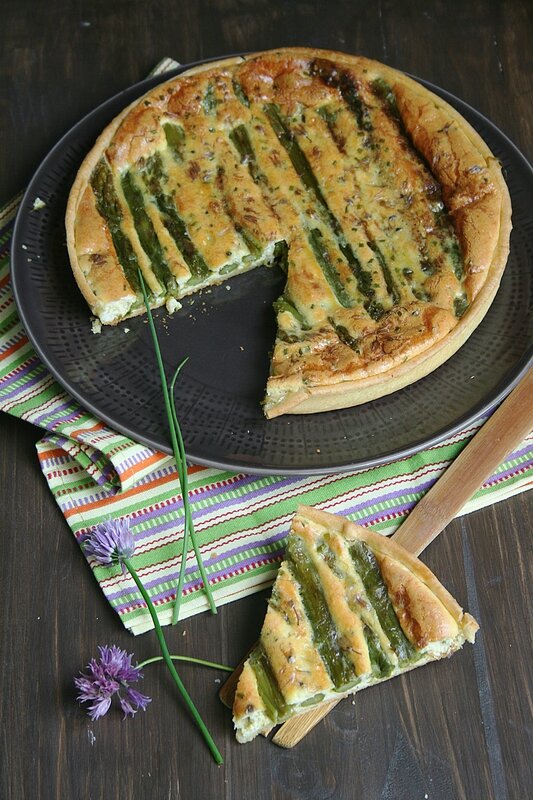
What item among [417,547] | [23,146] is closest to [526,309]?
[417,547]

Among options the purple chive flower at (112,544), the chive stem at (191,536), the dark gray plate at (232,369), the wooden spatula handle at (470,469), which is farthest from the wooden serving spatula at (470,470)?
the purple chive flower at (112,544)

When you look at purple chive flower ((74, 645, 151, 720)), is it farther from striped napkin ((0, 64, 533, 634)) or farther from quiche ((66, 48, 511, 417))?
quiche ((66, 48, 511, 417))

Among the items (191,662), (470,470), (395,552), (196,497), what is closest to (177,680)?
(191,662)

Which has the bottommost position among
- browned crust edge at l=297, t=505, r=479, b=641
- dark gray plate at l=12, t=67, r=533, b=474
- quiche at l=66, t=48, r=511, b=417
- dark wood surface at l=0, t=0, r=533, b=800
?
dark wood surface at l=0, t=0, r=533, b=800

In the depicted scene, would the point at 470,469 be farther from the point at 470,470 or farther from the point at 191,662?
the point at 191,662

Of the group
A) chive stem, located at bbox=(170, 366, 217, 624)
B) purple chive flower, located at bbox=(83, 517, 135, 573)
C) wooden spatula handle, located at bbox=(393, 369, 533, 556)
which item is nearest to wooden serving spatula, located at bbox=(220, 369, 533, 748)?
wooden spatula handle, located at bbox=(393, 369, 533, 556)

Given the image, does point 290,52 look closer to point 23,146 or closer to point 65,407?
point 23,146
